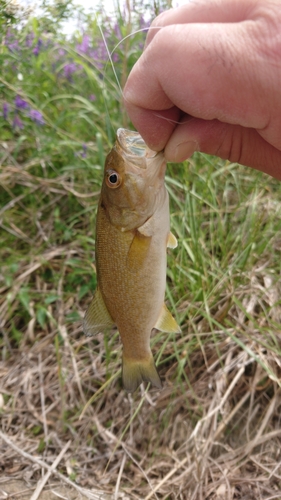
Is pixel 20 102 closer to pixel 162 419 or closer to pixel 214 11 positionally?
pixel 214 11

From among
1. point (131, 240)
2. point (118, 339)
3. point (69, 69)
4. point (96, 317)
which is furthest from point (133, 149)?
point (69, 69)

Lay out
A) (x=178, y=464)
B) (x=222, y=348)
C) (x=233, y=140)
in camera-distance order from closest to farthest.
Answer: (x=233, y=140), (x=178, y=464), (x=222, y=348)

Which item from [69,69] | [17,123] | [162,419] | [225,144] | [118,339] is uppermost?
[225,144]

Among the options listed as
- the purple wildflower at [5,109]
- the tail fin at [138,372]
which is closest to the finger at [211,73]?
the tail fin at [138,372]

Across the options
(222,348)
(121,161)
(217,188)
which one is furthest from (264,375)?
(121,161)

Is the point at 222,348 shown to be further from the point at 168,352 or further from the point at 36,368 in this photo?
the point at 36,368

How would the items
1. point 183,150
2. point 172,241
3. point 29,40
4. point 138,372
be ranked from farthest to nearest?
point 29,40 → point 138,372 → point 172,241 → point 183,150

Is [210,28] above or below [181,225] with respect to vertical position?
above

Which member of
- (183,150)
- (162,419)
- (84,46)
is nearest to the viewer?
(183,150)
